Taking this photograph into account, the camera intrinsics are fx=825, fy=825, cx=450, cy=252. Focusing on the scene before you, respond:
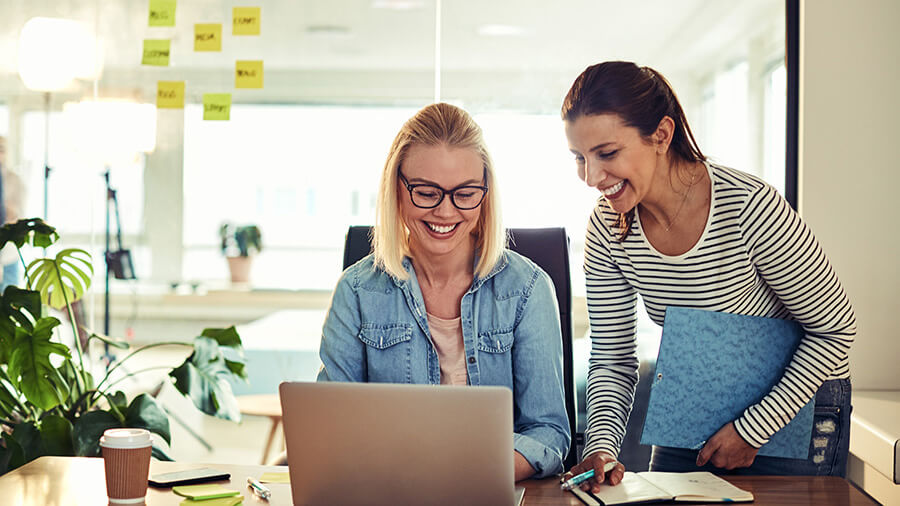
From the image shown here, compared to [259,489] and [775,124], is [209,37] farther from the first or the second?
[259,489]

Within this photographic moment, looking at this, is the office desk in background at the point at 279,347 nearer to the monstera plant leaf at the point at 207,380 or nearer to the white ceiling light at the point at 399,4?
the monstera plant leaf at the point at 207,380

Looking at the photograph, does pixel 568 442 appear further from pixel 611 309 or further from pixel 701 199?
pixel 701 199

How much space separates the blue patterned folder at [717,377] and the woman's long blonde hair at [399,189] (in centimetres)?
35

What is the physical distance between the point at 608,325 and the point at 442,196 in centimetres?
40

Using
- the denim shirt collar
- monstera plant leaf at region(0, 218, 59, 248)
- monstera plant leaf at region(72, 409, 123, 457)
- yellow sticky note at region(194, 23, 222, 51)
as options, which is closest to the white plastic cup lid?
the denim shirt collar

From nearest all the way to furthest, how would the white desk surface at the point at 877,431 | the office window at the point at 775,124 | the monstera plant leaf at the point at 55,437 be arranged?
1. the white desk surface at the point at 877,431
2. the monstera plant leaf at the point at 55,437
3. the office window at the point at 775,124

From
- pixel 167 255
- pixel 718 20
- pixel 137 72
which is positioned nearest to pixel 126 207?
pixel 167 255

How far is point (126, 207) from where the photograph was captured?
3.03 metres

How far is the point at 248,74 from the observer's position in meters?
2.90

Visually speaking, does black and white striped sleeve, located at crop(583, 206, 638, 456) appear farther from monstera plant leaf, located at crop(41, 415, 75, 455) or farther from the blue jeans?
monstera plant leaf, located at crop(41, 415, 75, 455)

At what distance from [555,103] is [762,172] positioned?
0.70 metres

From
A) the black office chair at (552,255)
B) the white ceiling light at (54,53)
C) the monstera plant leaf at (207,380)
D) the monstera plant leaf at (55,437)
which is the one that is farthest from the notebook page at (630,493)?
the white ceiling light at (54,53)

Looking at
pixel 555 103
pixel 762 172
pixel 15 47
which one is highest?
pixel 15 47

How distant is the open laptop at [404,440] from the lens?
3.31 feet
